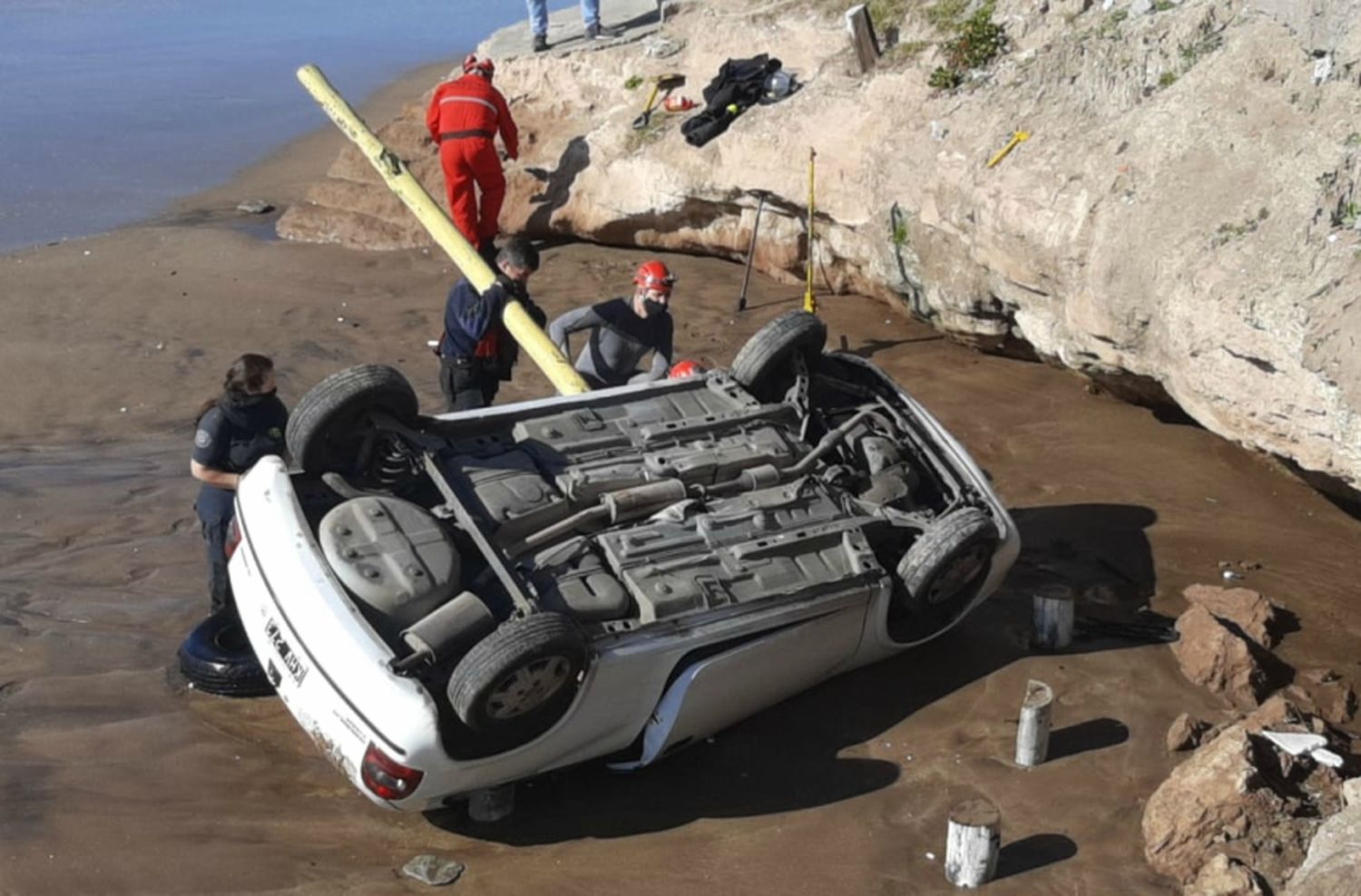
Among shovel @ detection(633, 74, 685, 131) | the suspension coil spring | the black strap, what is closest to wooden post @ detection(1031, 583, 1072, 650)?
the suspension coil spring

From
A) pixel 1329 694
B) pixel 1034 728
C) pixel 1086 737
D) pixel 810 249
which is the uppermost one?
pixel 810 249

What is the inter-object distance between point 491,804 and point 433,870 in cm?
38

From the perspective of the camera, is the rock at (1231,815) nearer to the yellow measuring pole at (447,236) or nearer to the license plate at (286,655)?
the license plate at (286,655)

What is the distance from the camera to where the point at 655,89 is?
14.6m

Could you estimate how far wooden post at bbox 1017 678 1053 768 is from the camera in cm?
649

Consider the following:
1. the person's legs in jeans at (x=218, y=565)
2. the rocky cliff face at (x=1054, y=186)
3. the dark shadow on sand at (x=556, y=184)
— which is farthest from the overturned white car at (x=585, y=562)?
the dark shadow on sand at (x=556, y=184)

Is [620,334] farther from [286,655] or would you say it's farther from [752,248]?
[752,248]

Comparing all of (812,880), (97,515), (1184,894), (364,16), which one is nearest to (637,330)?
(97,515)

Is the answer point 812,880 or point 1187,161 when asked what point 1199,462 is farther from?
point 812,880

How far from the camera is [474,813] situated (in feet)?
20.4

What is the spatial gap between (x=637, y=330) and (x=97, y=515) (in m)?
3.39

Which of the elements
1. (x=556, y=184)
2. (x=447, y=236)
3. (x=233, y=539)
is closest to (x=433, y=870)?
(x=233, y=539)

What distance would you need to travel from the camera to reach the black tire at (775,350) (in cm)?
772

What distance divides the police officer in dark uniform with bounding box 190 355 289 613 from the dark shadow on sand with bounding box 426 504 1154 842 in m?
1.99
